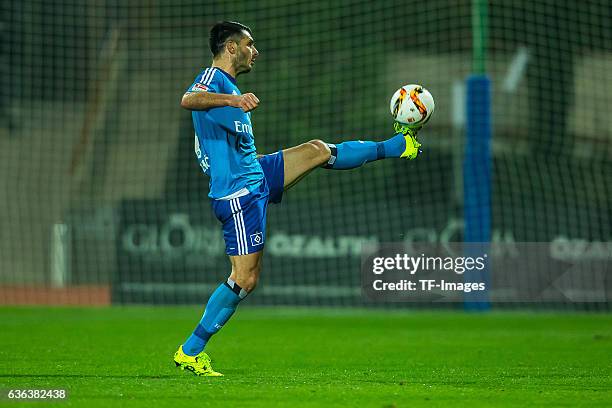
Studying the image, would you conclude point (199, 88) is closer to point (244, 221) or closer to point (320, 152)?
point (244, 221)

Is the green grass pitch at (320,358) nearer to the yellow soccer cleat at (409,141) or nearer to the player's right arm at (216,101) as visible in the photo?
the yellow soccer cleat at (409,141)

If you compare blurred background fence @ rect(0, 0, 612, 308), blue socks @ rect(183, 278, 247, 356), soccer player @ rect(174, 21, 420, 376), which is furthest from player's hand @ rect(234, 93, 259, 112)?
blurred background fence @ rect(0, 0, 612, 308)

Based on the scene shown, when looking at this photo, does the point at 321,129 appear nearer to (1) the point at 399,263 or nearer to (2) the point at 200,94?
(1) the point at 399,263

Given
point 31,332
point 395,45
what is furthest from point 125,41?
point 31,332

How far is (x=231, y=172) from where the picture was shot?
6.86 m

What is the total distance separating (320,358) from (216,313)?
65.1 inches

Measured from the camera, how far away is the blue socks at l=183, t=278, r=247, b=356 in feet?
22.0

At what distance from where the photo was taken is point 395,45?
2134 cm

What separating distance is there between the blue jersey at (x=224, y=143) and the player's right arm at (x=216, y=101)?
0.16 m

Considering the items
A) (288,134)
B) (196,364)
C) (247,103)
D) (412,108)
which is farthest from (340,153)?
(288,134)

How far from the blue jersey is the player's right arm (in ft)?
0.53

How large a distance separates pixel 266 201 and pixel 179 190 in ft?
39.9

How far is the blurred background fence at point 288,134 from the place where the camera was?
1457 cm

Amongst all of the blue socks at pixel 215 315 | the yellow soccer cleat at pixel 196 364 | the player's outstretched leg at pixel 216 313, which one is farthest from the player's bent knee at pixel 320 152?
the yellow soccer cleat at pixel 196 364
